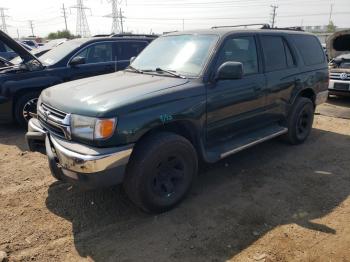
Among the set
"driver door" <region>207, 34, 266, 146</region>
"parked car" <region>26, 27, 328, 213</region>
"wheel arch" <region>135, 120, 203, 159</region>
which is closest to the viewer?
"parked car" <region>26, 27, 328, 213</region>

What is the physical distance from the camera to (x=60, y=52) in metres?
7.08

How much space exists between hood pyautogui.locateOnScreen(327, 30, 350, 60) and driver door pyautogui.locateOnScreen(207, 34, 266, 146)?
256 inches

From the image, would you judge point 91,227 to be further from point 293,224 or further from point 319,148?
point 319,148

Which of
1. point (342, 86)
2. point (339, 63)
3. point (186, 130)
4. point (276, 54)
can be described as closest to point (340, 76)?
point (342, 86)

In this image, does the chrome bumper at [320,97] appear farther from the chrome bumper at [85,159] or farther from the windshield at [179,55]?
the chrome bumper at [85,159]

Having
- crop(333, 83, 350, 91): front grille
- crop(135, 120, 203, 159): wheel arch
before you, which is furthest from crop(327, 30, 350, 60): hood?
crop(135, 120, 203, 159): wheel arch

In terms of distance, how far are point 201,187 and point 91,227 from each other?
147cm

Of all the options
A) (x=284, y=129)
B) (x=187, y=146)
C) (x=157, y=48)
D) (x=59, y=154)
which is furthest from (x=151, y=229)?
(x=284, y=129)

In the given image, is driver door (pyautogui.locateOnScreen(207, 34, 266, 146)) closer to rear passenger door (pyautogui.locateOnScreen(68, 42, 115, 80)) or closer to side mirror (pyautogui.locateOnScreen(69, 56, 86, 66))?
side mirror (pyautogui.locateOnScreen(69, 56, 86, 66))

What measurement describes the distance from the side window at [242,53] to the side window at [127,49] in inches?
149

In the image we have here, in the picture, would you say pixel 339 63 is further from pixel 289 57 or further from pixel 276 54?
pixel 276 54

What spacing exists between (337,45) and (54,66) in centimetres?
821

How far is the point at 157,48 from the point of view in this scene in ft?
15.3

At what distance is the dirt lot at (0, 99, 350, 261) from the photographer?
3045mm
